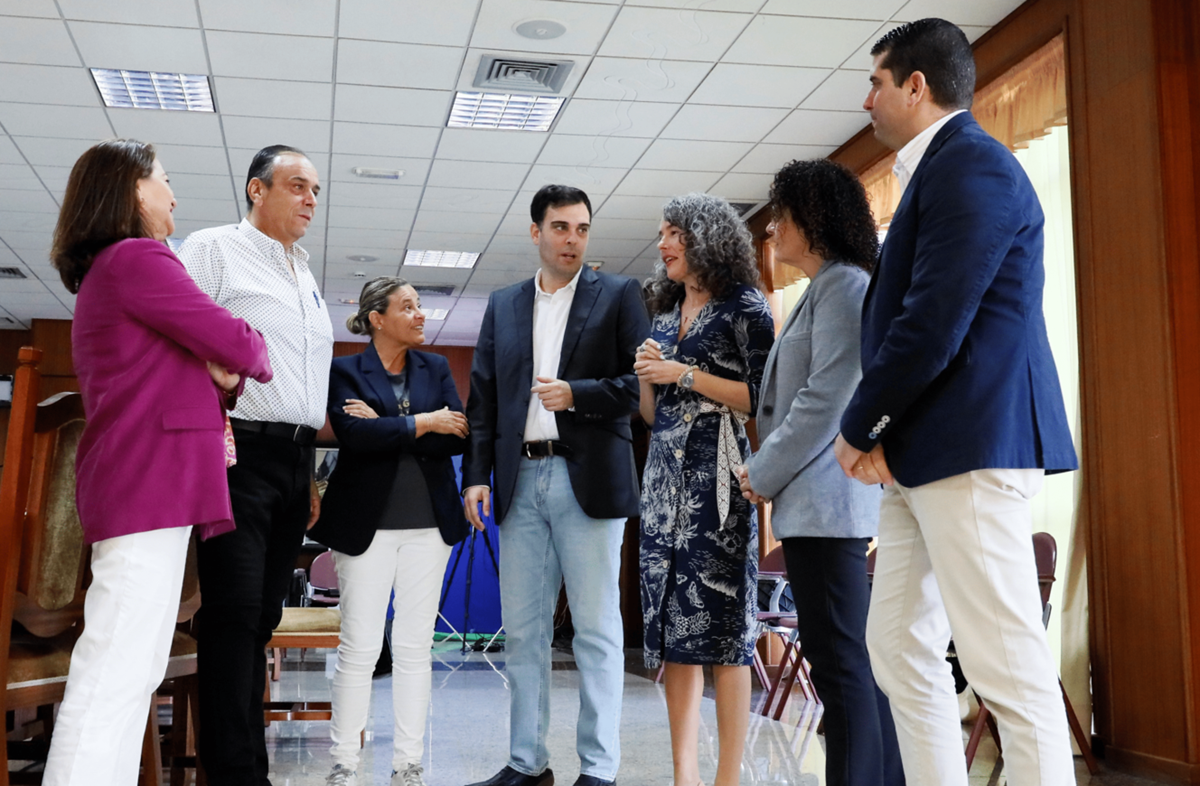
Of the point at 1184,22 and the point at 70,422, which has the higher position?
the point at 1184,22

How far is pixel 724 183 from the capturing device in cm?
693

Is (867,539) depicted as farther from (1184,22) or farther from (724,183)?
(724,183)

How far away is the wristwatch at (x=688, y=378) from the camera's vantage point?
2480 millimetres

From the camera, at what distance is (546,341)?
297 centimetres

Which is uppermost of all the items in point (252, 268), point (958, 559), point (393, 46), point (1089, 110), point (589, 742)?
point (393, 46)

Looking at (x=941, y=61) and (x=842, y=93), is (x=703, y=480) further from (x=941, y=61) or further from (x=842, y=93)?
(x=842, y=93)

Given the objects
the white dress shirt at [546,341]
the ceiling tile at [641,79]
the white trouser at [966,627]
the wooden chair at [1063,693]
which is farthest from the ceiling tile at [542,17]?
the white trouser at [966,627]

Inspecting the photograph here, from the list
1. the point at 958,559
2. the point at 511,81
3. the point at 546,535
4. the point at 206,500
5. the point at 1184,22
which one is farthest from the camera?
the point at 511,81

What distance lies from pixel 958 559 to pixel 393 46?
408 centimetres

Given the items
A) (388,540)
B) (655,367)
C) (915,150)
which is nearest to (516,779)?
(388,540)

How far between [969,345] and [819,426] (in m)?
0.55

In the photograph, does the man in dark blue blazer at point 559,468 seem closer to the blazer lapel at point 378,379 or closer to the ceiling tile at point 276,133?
the blazer lapel at point 378,379

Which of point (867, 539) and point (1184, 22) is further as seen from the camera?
point (1184, 22)

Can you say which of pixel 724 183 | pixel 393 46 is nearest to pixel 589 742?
pixel 393 46
